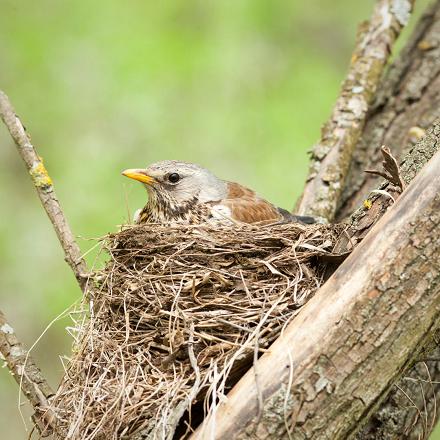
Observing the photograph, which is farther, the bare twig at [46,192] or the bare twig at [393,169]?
the bare twig at [46,192]

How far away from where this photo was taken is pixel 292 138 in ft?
21.3

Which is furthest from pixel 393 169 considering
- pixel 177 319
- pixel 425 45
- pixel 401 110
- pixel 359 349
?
pixel 425 45

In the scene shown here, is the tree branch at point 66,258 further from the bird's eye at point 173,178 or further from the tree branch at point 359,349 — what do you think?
the bird's eye at point 173,178

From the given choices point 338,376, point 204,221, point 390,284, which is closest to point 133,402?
point 338,376

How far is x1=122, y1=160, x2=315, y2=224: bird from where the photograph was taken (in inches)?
180

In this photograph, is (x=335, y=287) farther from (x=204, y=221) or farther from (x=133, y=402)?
(x=204, y=221)

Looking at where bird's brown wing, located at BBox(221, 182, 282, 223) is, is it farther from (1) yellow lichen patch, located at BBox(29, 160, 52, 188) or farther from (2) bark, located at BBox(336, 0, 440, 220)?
(1) yellow lichen patch, located at BBox(29, 160, 52, 188)

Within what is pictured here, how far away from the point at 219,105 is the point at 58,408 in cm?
417

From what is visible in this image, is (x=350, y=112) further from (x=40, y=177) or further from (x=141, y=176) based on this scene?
(x=40, y=177)

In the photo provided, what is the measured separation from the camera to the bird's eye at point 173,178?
4.79m

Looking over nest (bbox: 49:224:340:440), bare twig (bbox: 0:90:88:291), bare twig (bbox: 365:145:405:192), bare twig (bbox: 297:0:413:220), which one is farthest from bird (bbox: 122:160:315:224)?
bare twig (bbox: 365:145:405:192)

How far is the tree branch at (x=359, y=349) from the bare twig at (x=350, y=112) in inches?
77.7

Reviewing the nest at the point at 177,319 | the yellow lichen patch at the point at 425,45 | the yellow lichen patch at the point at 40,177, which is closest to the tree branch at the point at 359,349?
the nest at the point at 177,319

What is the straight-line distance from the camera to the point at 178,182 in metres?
4.81
